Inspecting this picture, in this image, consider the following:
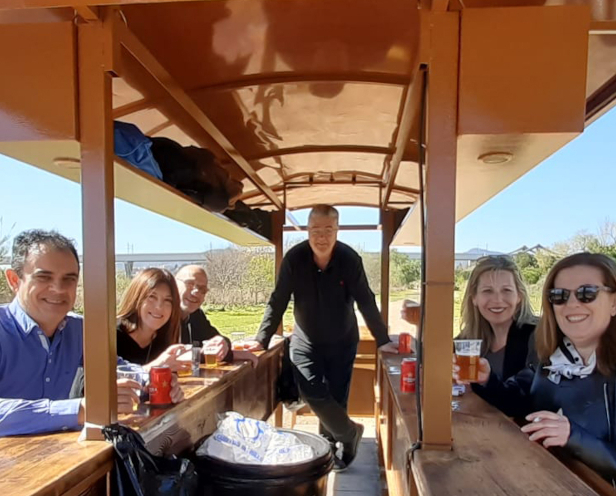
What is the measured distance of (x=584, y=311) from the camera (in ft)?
5.73

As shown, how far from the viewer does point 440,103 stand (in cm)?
130

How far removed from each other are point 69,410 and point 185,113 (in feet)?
5.29

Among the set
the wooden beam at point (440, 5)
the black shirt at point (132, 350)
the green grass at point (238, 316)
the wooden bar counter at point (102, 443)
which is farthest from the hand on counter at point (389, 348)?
the green grass at point (238, 316)

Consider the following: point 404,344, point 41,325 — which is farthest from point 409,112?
point 404,344

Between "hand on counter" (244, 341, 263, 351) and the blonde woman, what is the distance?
1454 mm

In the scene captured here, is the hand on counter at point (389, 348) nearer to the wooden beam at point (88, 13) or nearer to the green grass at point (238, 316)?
the wooden beam at point (88, 13)

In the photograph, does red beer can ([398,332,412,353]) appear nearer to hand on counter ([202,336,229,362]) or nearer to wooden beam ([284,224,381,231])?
hand on counter ([202,336,229,362])

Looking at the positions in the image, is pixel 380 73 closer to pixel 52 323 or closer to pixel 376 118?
pixel 376 118

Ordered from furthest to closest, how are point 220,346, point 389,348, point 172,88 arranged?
point 389,348, point 220,346, point 172,88

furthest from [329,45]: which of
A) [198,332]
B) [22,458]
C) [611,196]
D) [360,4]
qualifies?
[611,196]

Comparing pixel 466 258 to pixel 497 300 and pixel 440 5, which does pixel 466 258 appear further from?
pixel 440 5

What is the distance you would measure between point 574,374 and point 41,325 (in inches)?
82.0

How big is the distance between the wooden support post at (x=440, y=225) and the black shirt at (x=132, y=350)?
1676mm

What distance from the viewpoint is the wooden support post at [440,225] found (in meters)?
1.29
